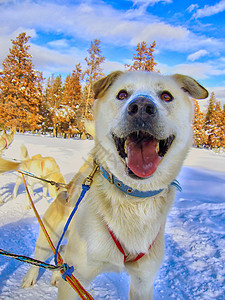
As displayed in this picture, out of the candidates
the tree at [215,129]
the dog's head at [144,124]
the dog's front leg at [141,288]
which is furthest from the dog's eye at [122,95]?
the tree at [215,129]

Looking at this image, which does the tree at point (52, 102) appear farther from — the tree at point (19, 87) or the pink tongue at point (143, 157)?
the pink tongue at point (143, 157)

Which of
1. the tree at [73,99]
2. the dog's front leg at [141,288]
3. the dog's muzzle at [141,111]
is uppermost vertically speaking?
the tree at [73,99]

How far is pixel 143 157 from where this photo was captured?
5.29 feet

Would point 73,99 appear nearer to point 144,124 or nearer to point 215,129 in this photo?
point 215,129

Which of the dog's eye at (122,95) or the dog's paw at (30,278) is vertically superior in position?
the dog's eye at (122,95)

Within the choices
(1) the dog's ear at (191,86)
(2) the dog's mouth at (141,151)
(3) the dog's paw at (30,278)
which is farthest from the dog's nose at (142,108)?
(3) the dog's paw at (30,278)

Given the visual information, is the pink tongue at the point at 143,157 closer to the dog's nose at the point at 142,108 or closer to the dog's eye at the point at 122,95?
the dog's nose at the point at 142,108

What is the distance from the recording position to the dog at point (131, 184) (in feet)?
5.26

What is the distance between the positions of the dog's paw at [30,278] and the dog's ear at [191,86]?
2.45 meters

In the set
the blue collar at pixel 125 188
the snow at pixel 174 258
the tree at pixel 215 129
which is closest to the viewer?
the blue collar at pixel 125 188

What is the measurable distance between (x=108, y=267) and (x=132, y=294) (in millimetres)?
390

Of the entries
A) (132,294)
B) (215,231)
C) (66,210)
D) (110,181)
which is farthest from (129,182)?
(215,231)

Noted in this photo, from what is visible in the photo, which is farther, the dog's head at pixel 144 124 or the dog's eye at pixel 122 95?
the dog's eye at pixel 122 95

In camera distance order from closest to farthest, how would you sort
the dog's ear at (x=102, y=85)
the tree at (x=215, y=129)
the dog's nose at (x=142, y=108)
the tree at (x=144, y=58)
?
the dog's nose at (x=142, y=108) → the dog's ear at (x=102, y=85) → the tree at (x=144, y=58) → the tree at (x=215, y=129)
